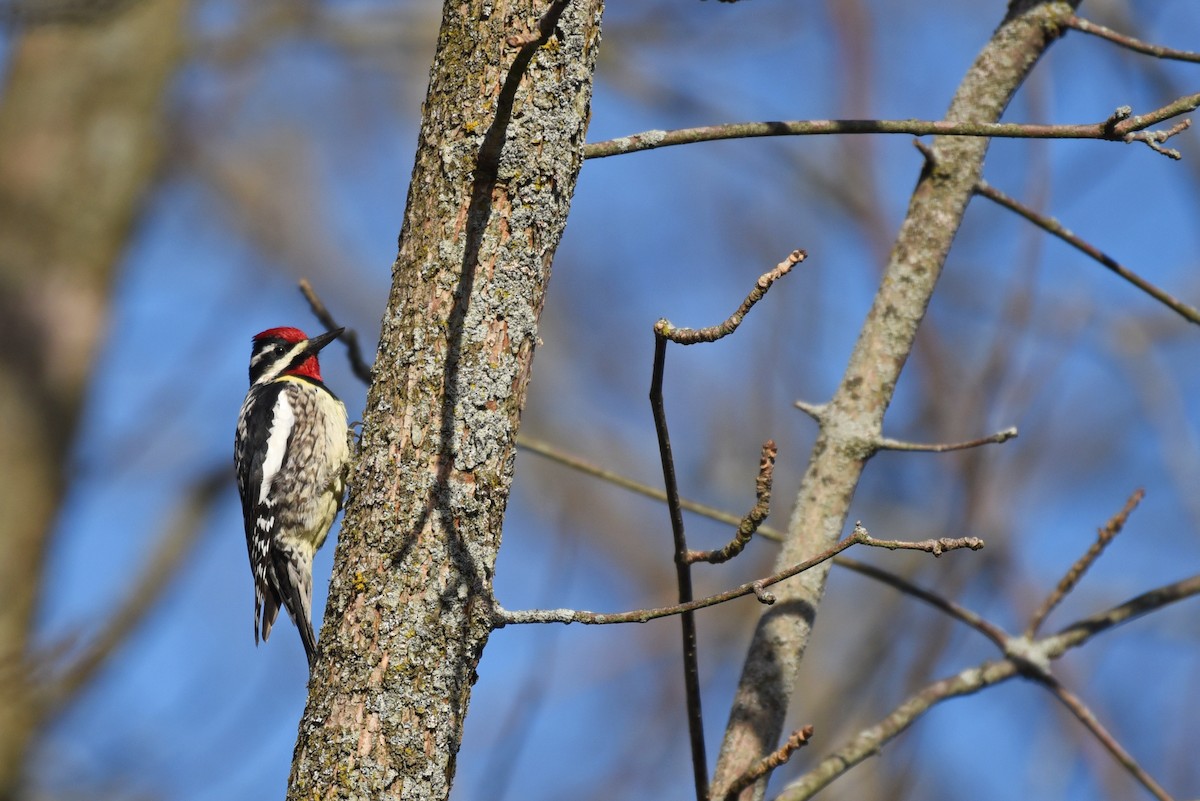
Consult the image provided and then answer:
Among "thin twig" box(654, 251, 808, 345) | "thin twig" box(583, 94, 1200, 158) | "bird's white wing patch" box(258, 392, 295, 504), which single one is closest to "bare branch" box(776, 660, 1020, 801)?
"thin twig" box(654, 251, 808, 345)

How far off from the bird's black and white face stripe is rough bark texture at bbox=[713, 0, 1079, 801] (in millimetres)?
3165

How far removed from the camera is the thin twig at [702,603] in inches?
67.6

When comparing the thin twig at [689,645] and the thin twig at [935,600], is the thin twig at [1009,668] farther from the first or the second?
the thin twig at [689,645]

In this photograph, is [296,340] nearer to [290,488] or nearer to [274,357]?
[274,357]

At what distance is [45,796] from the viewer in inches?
223

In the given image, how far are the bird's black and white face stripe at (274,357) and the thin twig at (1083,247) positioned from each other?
130 inches

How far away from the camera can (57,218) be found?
668 centimetres

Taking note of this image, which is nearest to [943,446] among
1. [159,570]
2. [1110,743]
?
[1110,743]

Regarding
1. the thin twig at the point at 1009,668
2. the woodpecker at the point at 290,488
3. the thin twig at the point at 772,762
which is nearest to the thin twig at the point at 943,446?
the thin twig at the point at 1009,668

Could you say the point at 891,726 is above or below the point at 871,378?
below

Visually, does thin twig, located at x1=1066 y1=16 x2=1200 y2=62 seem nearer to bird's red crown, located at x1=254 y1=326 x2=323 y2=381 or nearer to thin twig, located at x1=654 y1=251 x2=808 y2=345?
thin twig, located at x1=654 y1=251 x2=808 y2=345

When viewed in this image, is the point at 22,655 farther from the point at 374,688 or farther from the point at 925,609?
the point at 925,609

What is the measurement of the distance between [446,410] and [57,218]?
568 cm

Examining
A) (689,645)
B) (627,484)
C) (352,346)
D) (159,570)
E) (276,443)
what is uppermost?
(159,570)
